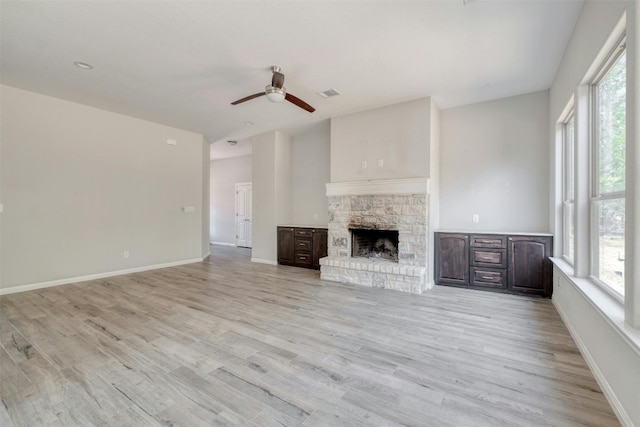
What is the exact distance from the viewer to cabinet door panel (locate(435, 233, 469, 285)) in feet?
14.2

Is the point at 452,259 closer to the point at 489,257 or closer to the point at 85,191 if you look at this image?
the point at 489,257

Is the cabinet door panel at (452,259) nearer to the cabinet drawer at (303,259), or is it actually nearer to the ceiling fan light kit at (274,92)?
the cabinet drawer at (303,259)

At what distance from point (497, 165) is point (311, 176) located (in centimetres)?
365

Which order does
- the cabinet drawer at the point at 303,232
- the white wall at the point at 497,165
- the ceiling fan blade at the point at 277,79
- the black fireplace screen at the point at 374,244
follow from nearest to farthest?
the ceiling fan blade at the point at 277,79 → the white wall at the point at 497,165 → the black fireplace screen at the point at 374,244 → the cabinet drawer at the point at 303,232

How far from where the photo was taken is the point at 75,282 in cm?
462

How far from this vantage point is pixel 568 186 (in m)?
3.46

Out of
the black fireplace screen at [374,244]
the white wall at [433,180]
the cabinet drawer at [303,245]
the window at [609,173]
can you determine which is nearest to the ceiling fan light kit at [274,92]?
the white wall at [433,180]

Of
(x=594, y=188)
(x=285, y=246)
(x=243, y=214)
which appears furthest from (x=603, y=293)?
(x=243, y=214)

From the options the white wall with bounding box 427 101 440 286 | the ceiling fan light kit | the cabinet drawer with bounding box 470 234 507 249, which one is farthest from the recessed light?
the cabinet drawer with bounding box 470 234 507 249

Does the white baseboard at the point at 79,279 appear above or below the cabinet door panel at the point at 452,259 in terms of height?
below

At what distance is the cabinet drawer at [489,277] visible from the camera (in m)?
4.07

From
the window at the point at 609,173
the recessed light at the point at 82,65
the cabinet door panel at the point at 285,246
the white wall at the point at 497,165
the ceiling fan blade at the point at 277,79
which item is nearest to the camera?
the window at the point at 609,173

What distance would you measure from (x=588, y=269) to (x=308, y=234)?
14.1 feet

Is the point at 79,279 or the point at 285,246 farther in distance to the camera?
the point at 285,246
